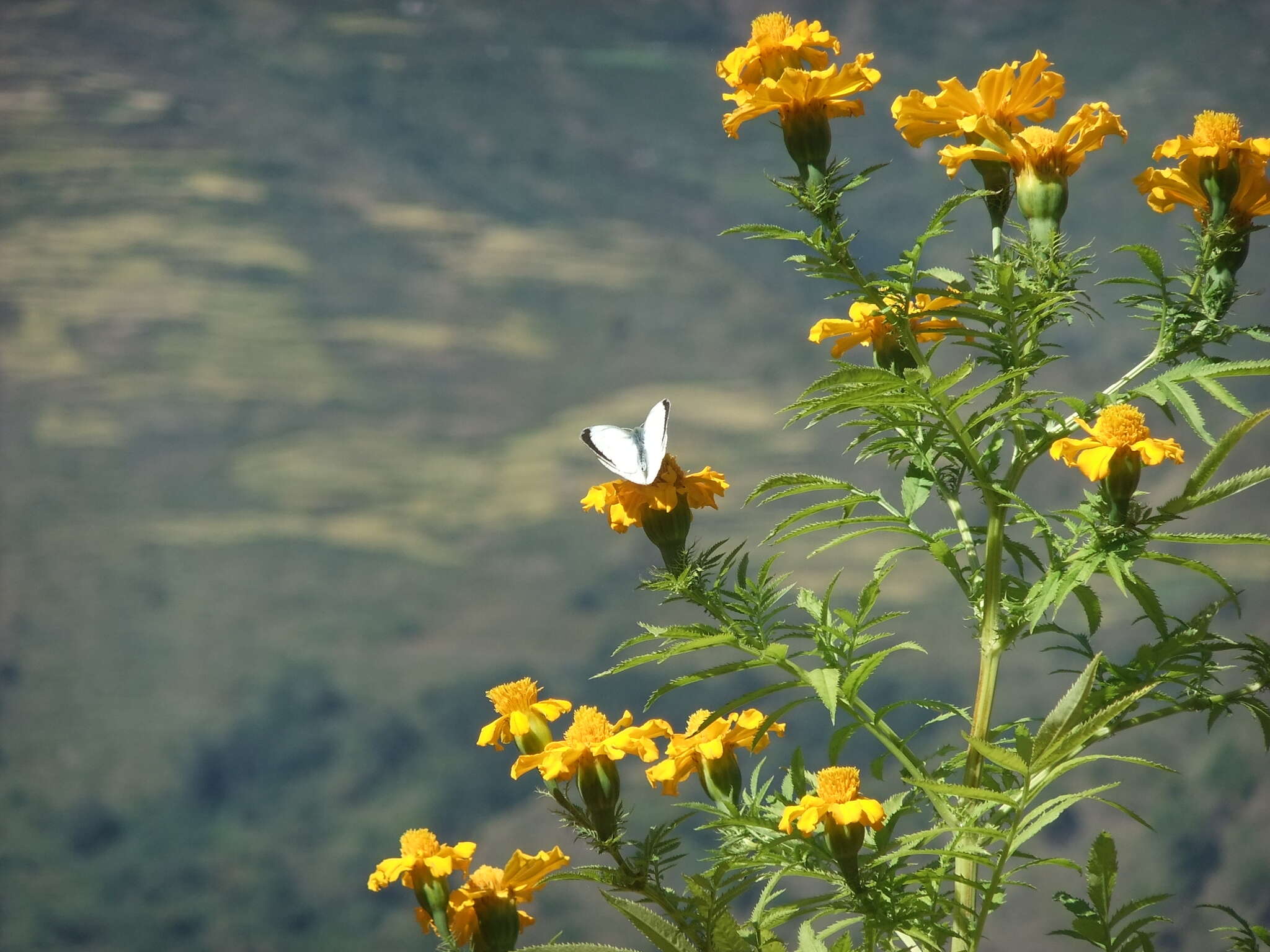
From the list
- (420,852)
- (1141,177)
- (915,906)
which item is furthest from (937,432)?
(420,852)

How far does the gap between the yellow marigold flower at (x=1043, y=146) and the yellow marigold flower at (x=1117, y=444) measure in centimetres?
25

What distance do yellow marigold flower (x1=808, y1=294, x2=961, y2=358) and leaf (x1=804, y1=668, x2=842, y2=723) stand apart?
1.08 feet

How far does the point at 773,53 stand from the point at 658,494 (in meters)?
0.41

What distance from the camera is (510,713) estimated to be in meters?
1.13

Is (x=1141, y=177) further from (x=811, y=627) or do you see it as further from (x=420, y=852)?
(x=420, y=852)

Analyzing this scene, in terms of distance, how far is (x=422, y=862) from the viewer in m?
1.11

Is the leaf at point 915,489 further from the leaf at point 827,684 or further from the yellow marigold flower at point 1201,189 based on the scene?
the yellow marigold flower at point 1201,189

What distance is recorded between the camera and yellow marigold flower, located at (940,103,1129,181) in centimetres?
108

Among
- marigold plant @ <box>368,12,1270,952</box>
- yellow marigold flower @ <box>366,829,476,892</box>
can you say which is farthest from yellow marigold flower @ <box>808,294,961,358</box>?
yellow marigold flower @ <box>366,829,476,892</box>

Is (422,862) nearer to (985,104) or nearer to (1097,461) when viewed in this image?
(1097,461)

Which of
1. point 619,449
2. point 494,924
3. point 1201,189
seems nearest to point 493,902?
point 494,924

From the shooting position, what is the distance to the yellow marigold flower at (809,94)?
1044 mm

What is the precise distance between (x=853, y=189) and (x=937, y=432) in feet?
0.74

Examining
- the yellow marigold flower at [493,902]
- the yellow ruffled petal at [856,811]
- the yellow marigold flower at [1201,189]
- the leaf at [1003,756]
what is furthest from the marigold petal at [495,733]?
the yellow marigold flower at [1201,189]
